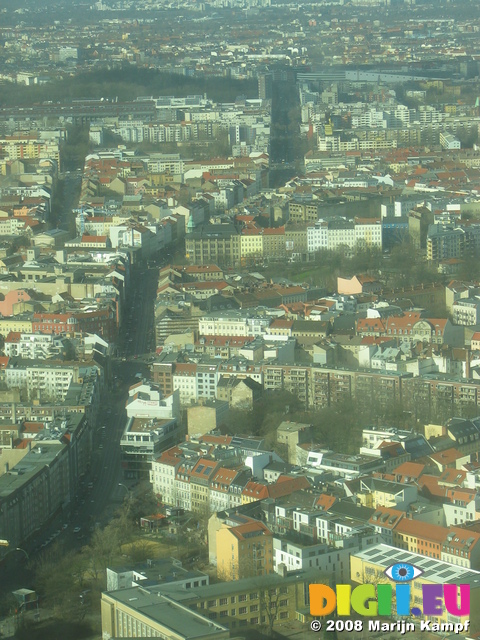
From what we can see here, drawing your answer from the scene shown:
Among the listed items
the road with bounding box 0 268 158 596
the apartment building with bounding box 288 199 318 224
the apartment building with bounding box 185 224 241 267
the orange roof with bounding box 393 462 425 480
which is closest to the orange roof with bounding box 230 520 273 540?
the road with bounding box 0 268 158 596

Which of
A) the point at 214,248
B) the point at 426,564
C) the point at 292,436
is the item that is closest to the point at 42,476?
the point at 292,436

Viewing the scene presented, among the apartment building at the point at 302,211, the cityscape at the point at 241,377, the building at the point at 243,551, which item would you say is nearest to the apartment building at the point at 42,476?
the cityscape at the point at 241,377

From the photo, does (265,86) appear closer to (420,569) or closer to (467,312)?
(467,312)

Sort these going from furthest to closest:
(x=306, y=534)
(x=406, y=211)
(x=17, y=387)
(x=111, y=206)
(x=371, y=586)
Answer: (x=111, y=206), (x=406, y=211), (x=17, y=387), (x=306, y=534), (x=371, y=586)

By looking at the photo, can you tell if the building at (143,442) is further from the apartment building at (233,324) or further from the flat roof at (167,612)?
the flat roof at (167,612)

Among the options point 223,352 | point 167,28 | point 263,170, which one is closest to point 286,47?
point 167,28

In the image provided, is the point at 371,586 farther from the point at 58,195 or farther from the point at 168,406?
the point at 58,195

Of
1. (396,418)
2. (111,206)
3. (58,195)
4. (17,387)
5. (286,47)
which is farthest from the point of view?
(286,47)

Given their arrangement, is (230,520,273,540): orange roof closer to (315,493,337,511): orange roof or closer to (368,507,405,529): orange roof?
(315,493,337,511): orange roof
